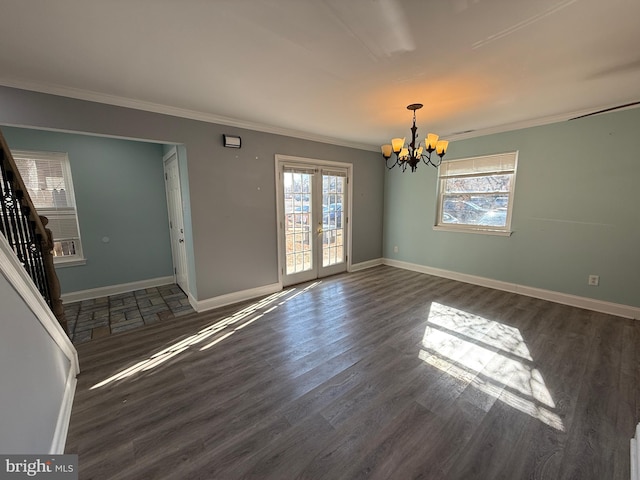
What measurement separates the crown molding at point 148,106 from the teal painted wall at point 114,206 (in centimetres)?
147

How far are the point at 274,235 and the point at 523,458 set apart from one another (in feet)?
11.1

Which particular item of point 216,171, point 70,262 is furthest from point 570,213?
point 70,262

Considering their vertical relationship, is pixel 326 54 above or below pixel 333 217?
above

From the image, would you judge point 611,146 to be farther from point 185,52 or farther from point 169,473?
point 169,473

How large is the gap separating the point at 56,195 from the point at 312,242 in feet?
12.0

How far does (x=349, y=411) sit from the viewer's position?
1798 millimetres

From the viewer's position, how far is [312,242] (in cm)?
453

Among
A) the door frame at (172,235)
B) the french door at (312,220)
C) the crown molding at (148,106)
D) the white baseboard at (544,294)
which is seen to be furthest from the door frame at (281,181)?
the white baseboard at (544,294)

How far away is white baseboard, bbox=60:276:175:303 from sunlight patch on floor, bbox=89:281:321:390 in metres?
1.97

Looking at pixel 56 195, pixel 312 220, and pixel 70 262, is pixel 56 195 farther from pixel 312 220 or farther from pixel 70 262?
pixel 312 220

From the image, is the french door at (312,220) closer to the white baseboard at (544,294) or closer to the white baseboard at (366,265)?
the white baseboard at (366,265)

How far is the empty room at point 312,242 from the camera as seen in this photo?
1.48m

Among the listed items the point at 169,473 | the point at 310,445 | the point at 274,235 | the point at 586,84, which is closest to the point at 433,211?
the point at 586,84

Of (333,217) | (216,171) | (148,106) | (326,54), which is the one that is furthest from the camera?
(333,217)
